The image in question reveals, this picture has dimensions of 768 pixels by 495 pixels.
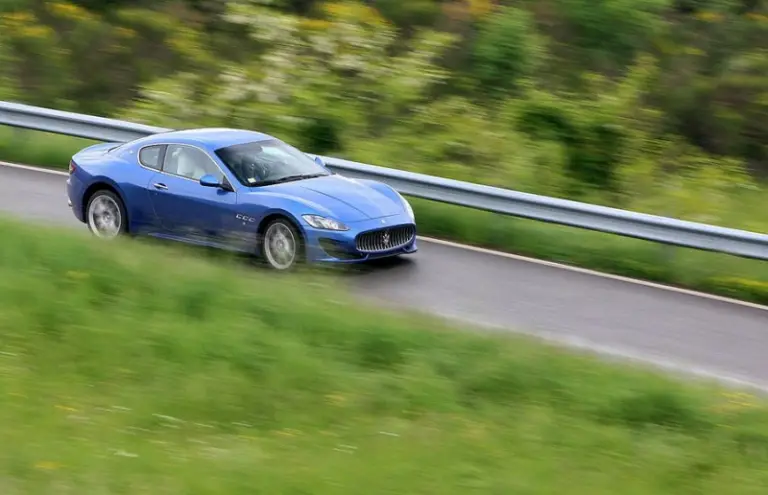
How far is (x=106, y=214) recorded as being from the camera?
472 inches

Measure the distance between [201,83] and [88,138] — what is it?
504 centimetres

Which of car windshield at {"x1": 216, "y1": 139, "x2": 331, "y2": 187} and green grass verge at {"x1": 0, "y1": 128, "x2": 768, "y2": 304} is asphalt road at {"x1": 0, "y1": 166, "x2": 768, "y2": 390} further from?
car windshield at {"x1": 216, "y1": 139, "x2": 331, "y2": 187}

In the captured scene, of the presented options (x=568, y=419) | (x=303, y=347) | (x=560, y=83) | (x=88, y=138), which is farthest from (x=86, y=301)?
(x=560, y=83)

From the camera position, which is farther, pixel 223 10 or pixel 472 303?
pixel 223 10

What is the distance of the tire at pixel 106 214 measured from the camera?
1186 centimetres

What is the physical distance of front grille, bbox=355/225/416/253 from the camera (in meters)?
10.8

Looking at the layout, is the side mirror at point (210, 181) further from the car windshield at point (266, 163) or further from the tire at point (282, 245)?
the tire at point (282, 245)

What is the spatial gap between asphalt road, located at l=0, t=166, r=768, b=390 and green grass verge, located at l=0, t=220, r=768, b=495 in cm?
144

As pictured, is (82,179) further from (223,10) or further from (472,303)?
(223,10)

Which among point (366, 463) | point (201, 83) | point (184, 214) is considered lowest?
point (366, 463)

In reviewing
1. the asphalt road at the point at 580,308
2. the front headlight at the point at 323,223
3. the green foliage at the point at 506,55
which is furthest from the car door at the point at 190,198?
the green foliage at the point at 506,55

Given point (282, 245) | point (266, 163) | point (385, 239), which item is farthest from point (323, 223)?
point (266, 163)

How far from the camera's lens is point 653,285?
462 inches

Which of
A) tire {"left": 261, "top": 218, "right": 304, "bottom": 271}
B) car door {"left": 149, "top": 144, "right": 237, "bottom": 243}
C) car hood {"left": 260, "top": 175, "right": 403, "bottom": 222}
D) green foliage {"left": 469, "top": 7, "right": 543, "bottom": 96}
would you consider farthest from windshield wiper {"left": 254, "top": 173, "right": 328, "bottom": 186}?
green foliage {"left": 469, "top": 7, "right": 543, "bottom": 96}
